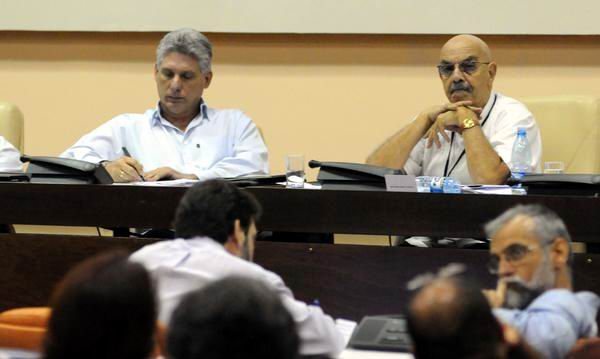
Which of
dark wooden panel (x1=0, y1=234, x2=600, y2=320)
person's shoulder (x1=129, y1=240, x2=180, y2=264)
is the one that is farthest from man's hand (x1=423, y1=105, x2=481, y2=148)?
person's shoulder (x1=129, y1=240, x2=180, y2=264)

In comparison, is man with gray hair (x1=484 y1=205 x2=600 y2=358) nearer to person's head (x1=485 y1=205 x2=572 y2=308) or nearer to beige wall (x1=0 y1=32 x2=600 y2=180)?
person's head (x1=485 y1=205 x2=572 y2=308)

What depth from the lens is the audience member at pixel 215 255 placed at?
2.36 meters

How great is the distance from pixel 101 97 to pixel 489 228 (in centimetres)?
328

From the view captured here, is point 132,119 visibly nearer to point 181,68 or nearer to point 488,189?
point 181,68

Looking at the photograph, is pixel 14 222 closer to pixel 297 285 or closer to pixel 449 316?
pixel 297 285

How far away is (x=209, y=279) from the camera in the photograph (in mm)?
2354

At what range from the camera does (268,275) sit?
2402 mm

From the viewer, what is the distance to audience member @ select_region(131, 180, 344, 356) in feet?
7.74

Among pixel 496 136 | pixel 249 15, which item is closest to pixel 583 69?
pixel 496 136

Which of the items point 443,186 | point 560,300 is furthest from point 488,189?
point 560,300

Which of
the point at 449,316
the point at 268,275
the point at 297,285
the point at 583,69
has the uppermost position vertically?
the point at 583,69

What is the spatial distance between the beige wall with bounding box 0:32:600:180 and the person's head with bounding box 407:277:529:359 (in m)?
3.65

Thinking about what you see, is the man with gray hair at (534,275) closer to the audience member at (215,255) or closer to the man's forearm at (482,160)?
the audience member at (215,255)

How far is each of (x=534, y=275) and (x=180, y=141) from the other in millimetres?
2493
